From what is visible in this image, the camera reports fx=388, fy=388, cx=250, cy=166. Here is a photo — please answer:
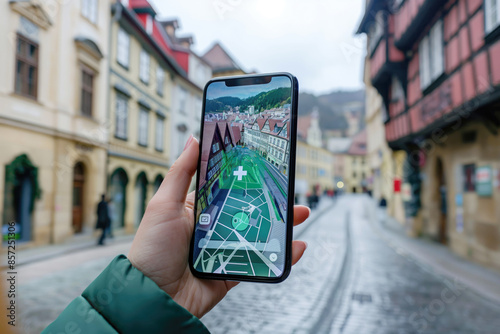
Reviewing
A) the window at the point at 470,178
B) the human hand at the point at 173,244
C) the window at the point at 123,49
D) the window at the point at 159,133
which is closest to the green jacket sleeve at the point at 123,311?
the human hand at the point at 173,244

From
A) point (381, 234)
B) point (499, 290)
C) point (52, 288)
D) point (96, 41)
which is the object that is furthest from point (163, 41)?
point (499, 290)

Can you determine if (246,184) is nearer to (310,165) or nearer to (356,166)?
(310,165)

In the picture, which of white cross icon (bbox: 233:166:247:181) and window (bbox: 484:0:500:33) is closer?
white cross icon (bbox: 233:166:247:181)

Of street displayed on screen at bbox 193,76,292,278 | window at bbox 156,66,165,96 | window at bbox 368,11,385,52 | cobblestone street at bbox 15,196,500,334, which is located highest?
window at bbox 368,11,385,52

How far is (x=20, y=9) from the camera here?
9.37m

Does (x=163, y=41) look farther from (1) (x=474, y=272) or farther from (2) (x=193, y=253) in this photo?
(2) (x=193, y=253)

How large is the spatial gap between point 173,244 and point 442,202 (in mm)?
14191

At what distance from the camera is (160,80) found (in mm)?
16688

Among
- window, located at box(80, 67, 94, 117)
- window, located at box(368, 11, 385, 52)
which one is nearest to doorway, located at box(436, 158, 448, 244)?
window, located at box(368, 11, 385, 52)

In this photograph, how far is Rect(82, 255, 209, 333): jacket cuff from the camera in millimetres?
1088

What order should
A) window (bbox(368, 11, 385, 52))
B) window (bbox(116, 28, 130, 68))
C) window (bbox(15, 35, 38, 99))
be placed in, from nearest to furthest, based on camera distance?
window (bbox(15, 35, 38, 99))
window (bbox(116, 28, 130, 68))
window (bbox(368, 11, 385, 52))

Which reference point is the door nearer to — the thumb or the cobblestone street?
the cobblestone street

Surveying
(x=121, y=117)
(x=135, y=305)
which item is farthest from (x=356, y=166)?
(x=135, y=305)

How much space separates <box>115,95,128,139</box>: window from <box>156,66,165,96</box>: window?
2.48 meters
